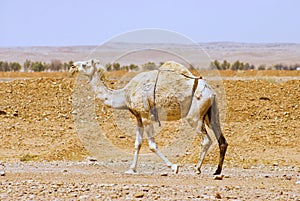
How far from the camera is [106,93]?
1502 cm

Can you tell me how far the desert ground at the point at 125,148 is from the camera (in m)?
11.6

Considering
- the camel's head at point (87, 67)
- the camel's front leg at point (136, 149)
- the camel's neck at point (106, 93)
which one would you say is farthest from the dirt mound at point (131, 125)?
the camel's head at point (87, 67)

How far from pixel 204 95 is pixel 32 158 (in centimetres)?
673

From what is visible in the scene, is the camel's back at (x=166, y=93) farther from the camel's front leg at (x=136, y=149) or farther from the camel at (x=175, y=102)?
the camel's front leg at (x=136, y=149)

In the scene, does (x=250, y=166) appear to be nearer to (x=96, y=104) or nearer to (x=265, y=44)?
(x=96, y=104)

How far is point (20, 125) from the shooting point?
23422 mm

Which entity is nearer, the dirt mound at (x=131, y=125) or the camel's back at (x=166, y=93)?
the camel's back at (x=166, y=93)

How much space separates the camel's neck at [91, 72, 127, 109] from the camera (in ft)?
48.9

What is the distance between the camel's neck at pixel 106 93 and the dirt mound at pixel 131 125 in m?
4.23

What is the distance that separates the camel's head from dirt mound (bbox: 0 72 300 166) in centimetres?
437

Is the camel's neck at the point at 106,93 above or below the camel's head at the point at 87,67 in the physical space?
below

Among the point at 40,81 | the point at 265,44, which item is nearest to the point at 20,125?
the point at 40,81

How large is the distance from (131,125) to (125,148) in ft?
2.85

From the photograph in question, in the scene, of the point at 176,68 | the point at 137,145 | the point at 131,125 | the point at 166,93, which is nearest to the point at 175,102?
the point at 166,93
